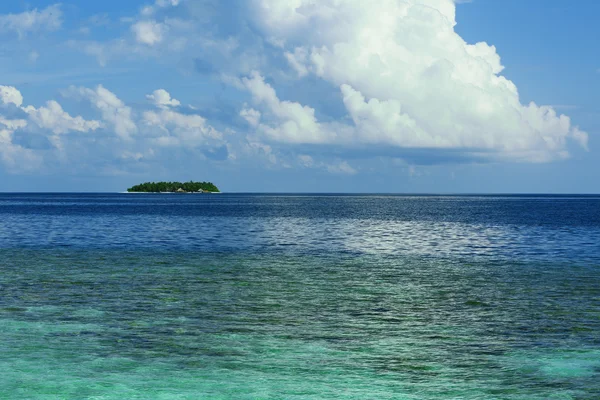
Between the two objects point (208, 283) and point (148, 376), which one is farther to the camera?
point (208, 283)

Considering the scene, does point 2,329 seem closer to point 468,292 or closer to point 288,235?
point 468,292

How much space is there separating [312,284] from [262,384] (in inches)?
708

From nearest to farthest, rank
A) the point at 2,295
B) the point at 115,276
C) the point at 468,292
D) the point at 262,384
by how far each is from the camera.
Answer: the point at 262,384
the point at 2,295
the point at 468,292
the point at 115,276

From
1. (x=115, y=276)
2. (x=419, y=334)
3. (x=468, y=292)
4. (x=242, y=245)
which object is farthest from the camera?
(x=242, y=245)

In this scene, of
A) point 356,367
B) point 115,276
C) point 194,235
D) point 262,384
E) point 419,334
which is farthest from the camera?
point 194,235

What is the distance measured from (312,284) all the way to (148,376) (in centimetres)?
1805

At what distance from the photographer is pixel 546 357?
19.5m

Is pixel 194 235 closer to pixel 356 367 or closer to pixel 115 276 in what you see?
pixel 115 276

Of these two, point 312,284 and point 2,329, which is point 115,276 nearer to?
point 312,284

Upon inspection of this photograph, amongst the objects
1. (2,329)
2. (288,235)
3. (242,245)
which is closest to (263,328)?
(2,329)

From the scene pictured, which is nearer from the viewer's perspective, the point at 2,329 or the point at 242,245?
the point at 2,329

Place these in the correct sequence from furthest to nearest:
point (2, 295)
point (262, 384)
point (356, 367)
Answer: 1. point (2, 295)
2. point (356, 367)
3. point (262, 384)

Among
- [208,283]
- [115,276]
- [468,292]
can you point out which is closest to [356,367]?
[468,292]

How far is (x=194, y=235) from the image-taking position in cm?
7675
